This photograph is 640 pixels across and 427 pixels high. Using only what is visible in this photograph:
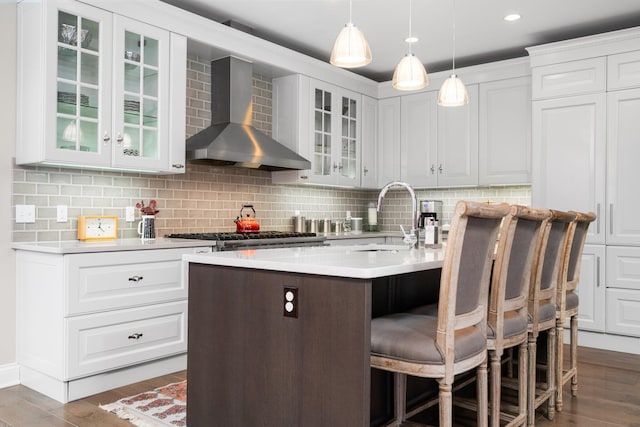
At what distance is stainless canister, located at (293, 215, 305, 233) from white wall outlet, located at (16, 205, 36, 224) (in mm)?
2524

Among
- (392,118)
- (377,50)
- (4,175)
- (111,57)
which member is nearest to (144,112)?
(111,57)

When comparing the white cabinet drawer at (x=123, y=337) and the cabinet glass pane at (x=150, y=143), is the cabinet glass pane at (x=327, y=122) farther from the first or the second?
the white cabinet drawer at (x=123, y=337)

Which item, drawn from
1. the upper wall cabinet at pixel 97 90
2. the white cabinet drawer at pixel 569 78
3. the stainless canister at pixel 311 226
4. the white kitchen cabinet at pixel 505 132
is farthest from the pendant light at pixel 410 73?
the stainless canister at pixel 311 226

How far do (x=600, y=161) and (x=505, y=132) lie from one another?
3.22ft

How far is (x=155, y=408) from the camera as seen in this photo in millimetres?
2836

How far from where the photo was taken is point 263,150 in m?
4.36

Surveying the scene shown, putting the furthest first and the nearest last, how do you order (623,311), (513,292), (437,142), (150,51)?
(437,142) < (623,311) < (150,51) < (513,292)

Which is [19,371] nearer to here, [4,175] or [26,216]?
[26,216]

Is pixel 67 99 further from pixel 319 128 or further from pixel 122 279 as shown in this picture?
pixel 319 128

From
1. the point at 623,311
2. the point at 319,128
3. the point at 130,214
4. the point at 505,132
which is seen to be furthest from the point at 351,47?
the point at 623,311

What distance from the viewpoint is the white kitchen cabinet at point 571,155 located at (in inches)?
172

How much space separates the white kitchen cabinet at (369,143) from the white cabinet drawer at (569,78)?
1.76m

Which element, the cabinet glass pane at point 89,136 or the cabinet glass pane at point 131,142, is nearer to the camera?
the cabinet glass pane at point 89,136

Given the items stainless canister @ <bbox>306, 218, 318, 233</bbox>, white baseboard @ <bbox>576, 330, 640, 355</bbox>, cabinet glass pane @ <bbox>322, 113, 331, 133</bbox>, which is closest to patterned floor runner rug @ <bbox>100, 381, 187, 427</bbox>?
stainless canister @ <bbox>306, 218, 318, 233</bbox>
